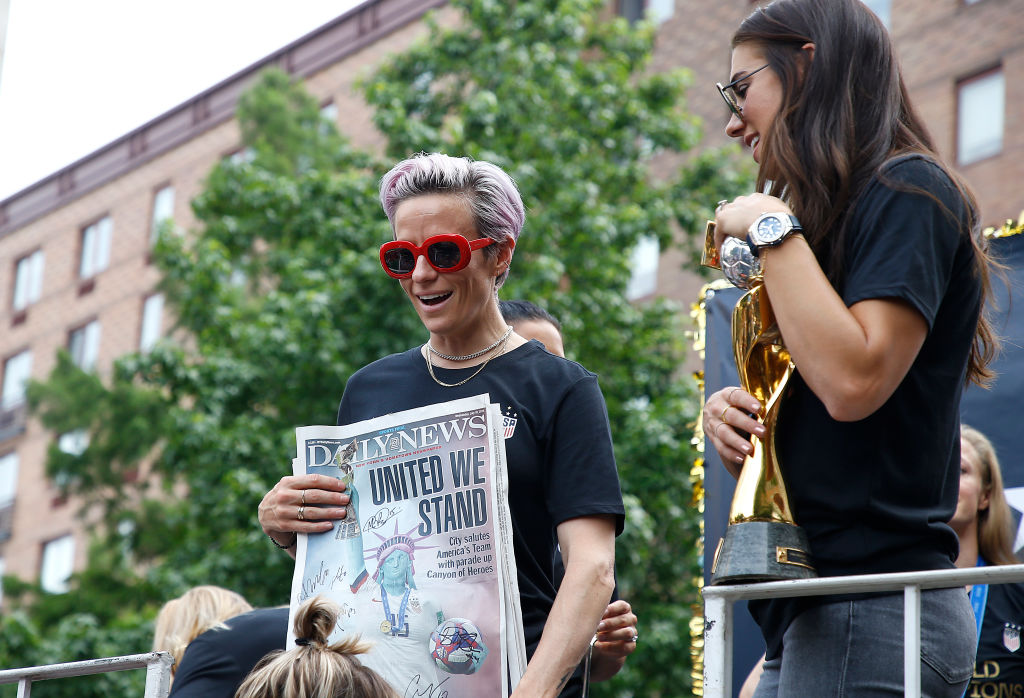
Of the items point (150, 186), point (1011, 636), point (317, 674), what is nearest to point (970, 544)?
point (1011, 636)

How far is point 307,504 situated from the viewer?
264cm

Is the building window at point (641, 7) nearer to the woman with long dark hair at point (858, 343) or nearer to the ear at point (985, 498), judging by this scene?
the ear at point (985, 498)

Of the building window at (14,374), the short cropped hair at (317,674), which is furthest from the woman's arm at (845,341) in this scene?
the building window at (14,374)

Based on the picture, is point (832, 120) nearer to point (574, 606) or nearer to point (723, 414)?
point (723, 414)

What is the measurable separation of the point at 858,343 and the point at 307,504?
1.15 metres

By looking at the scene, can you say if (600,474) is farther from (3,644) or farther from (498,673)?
(3,644)

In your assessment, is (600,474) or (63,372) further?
(63,372)

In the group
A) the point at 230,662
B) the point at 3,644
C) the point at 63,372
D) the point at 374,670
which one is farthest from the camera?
the point at 63,372

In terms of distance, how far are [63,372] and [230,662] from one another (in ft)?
67.1

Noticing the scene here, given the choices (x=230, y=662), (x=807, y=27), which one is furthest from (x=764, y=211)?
(x=230, y=662)

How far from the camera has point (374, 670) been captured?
2.46m

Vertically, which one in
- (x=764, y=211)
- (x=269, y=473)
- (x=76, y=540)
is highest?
(x=76, y=540)

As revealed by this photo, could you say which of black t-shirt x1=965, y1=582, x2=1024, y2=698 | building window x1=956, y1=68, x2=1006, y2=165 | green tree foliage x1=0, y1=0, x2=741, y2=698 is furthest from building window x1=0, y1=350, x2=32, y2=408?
black t-shirt x1=965, y1=582, x2=1024, y2=698

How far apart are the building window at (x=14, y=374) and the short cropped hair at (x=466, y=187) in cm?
3522
